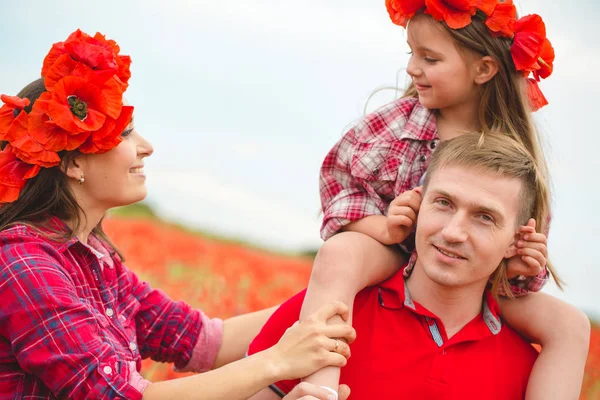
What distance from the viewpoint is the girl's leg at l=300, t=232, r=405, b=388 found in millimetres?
2578

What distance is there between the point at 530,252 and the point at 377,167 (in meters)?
0.64

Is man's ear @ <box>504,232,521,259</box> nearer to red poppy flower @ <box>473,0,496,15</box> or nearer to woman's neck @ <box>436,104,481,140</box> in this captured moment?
woman's neck @ <box>436,104,481,140</box>

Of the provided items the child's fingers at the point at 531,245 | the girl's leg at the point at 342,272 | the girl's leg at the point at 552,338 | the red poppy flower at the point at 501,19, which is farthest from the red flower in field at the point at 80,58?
the girl's leg at the point at 552,338

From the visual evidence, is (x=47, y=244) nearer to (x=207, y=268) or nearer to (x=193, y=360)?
(x=193, y=360)

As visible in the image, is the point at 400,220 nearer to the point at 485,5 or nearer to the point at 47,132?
the point at 485,5

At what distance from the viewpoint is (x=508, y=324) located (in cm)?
281

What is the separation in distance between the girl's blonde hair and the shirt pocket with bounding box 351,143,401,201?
0.70 ft

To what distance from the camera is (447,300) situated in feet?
8.78

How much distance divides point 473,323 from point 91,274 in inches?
54.3

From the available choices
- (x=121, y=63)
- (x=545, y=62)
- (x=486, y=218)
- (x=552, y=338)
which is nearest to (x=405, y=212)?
(x=486, y=218)

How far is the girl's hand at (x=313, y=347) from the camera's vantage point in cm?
245

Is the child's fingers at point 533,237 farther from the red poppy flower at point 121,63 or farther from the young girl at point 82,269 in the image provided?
the red poppy flower at point 121,63

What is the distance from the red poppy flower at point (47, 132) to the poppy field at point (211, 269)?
2685 millimetres

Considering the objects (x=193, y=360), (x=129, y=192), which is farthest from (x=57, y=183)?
(x=193, y=360)
